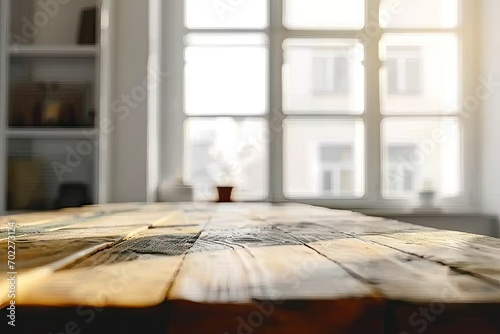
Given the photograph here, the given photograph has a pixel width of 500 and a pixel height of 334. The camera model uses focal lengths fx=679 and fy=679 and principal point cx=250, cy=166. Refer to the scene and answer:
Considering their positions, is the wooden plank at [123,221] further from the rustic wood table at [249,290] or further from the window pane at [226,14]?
the window pane at [226,14]

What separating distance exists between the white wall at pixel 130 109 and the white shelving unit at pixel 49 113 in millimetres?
108

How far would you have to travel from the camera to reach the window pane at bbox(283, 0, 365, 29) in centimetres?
366

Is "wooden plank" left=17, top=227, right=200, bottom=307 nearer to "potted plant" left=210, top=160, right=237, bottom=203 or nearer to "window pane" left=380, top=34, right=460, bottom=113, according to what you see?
"potted plant" left=210, top=160, right=237, bottom=203

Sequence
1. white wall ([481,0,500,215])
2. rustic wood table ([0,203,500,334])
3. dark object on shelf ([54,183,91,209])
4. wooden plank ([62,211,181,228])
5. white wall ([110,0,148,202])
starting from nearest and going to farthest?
rustic wood table ([0,203,500,334]), wooden plank ([62,211,181,228]), dark object on shelf ([54,183,91,209]), white wall ([110,0,148,202]), white wall ([481,0,500,215])

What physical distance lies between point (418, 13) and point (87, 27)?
1763 millimetres

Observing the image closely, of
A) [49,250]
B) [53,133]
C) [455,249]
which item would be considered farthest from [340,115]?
[49,250]

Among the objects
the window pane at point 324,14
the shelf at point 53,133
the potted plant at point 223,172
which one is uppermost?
the window pane at point 324,14

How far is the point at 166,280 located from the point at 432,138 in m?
3.32

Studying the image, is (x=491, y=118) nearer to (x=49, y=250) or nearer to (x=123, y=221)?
(x=123, y=221)

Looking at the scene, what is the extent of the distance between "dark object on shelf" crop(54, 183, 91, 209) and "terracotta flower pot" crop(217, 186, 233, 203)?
2.23 feet

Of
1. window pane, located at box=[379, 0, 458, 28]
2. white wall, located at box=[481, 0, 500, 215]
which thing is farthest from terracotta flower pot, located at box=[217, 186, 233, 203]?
white wall, located at box=[481, 0, 500, 215]

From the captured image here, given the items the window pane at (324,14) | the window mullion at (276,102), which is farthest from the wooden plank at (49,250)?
the window pane at (324,14)

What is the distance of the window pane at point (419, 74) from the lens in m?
3.64

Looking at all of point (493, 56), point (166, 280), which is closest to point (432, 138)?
point (493, 56)
